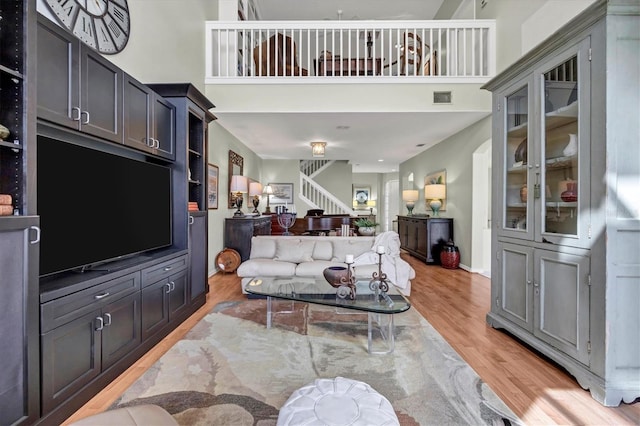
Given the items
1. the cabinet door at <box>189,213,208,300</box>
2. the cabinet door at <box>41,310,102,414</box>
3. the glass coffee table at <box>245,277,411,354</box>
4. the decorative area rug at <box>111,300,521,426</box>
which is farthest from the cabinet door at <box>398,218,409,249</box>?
the cabinet door at <box>41,310,102,414</box>

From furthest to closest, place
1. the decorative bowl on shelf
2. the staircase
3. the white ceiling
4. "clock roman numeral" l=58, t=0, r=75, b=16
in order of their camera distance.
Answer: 1. the staircase
2. the white ceiling
3. the decorative bowl on shelf
4. "clock roman numeral" l=58, t=0, r=75, b=16

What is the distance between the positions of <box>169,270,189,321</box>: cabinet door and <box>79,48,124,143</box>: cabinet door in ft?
4.30

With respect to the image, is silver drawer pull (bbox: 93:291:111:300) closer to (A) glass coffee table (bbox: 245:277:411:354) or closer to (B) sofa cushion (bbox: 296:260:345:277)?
(A) glass coffee table (bbox: 245:277:411:354)

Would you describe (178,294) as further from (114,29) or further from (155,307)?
(114,29)

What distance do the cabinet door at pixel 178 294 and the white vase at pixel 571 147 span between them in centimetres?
324

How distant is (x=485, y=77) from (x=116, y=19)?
15.0 feet

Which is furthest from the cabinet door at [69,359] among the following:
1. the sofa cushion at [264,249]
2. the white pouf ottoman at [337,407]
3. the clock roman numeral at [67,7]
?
the sofa cushion at [264,249]

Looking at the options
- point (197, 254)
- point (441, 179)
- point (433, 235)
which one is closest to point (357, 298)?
point (197, 254)

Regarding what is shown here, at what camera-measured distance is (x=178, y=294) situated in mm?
→ 3062

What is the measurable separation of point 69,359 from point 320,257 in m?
2.89

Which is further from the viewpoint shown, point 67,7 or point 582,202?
point 67,7

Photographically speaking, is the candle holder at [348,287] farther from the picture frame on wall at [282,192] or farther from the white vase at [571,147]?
the picture frame on wall at [282,192]

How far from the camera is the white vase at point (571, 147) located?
2.14 meters

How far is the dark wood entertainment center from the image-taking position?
1502 mm
